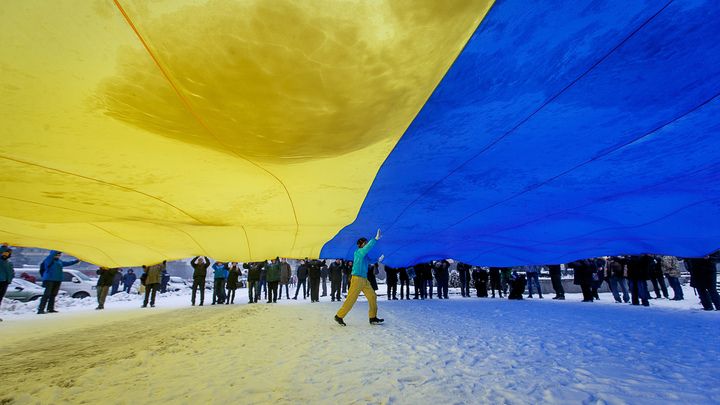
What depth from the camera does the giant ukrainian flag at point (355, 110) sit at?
1.97 m

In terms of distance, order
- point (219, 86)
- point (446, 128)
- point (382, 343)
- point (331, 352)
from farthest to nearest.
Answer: point (382, 343)
point (331, 352)
point (446, 128)
point (219, 86)

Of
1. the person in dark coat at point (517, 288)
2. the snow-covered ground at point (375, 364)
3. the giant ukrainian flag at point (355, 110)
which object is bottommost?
the snow-covered ground at point (375, 364)

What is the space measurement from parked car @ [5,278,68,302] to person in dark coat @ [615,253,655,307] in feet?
64.1

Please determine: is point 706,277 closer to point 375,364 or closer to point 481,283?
point 481,283

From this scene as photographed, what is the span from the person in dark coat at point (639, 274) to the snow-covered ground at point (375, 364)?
8.50 ft

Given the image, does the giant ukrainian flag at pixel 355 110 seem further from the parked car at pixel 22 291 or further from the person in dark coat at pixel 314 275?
the parked car at pixel 22 291

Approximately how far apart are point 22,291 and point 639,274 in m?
20.9

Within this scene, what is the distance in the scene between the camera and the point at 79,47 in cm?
201

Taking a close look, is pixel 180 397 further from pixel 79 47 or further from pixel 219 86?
pixel 79 47

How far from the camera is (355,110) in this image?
2.78 m

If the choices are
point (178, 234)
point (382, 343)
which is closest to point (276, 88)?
point (382, 343)

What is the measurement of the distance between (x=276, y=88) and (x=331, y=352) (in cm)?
313

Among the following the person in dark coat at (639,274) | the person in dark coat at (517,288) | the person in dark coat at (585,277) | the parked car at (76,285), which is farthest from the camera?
the parked car at (76,285)

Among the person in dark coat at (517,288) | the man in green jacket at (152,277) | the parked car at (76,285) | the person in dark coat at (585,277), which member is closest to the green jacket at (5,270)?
the man in green jacket at (152,277)
